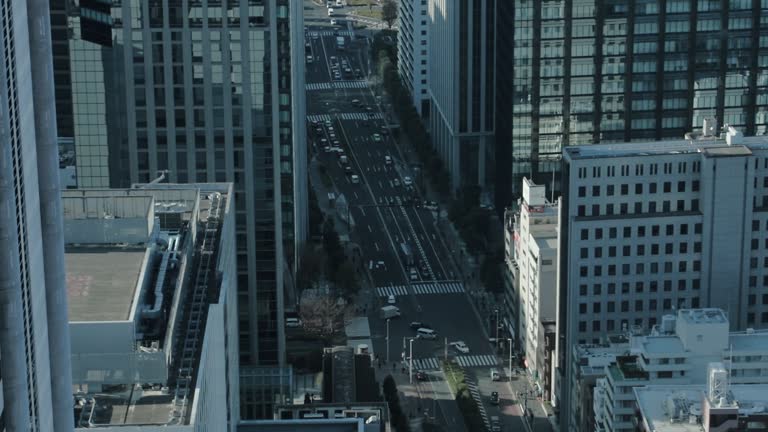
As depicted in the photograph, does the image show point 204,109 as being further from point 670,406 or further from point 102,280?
point 102,280

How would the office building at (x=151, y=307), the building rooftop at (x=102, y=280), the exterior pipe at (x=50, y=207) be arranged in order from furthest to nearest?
the building rooftop at (x=102, y=280) → the office building at (x=151, y=307) → the exterior pipe at (x=50, y=207)

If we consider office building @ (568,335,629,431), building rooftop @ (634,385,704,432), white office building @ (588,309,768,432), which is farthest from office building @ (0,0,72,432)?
office building @ (568,335,629,431)

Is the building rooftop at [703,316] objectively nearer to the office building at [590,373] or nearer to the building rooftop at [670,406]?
the building rooftop at [670,406]

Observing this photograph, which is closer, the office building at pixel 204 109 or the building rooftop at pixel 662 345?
the building rooftop at pixel 662 345

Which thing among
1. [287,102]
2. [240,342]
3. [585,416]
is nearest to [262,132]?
[287,102]

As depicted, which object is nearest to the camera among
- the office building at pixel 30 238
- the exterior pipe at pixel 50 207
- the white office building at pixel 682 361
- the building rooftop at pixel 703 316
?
the office building at pixel 30 238

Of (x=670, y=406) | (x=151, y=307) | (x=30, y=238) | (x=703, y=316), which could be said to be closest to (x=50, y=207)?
(x=30, y=238)

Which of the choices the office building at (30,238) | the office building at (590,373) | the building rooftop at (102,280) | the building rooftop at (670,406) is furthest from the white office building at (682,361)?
the office building at (30,238)

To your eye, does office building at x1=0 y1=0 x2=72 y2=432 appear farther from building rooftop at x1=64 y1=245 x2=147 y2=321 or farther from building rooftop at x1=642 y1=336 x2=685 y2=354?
building rooftop at x1=642 y1=336 x2=685 y2=354
